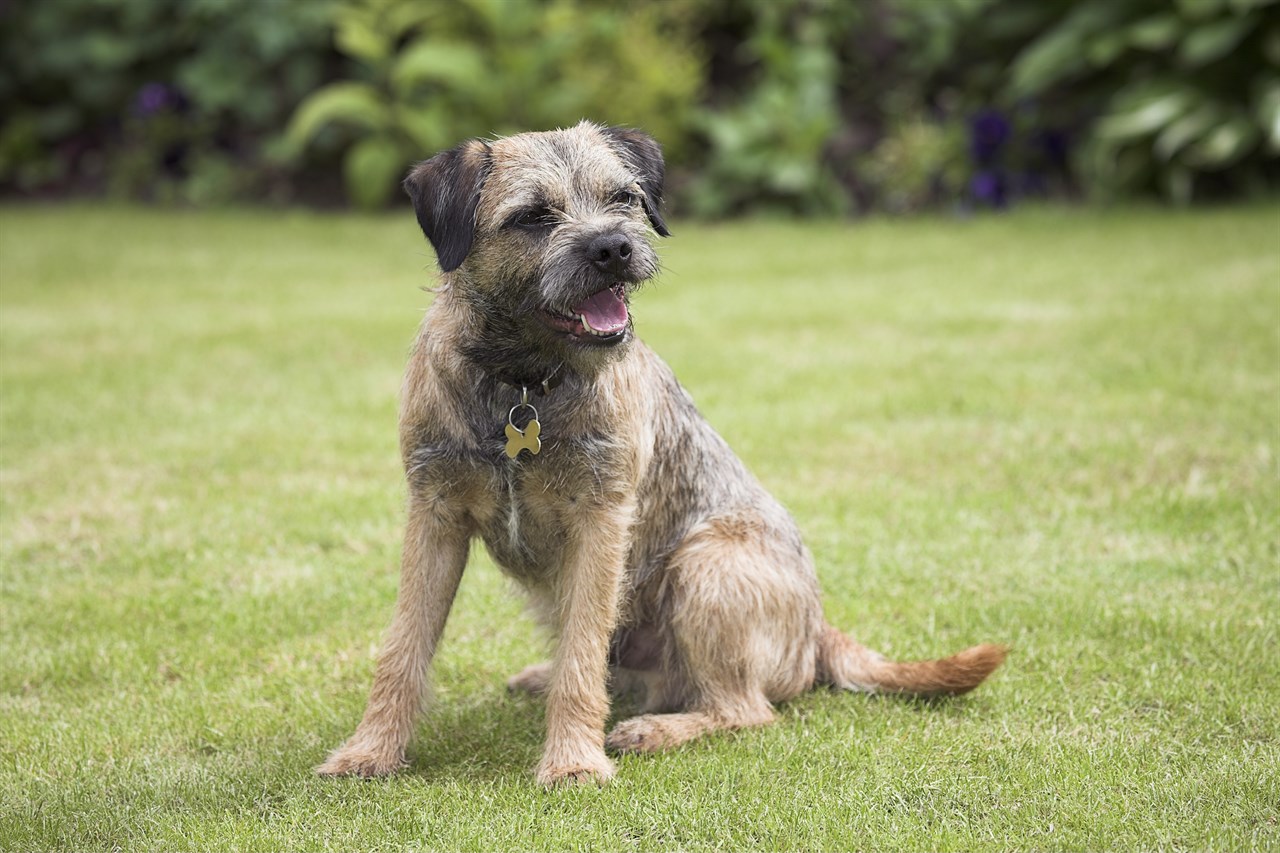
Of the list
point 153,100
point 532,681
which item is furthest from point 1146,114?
point 153,100

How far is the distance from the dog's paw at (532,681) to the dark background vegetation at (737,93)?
838 centimetres

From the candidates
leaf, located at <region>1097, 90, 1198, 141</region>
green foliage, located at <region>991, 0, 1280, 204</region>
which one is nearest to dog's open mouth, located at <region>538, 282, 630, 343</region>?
green foliage, located at <region>991, 0, 1280, 204</region>

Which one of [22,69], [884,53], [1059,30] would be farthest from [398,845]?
[22,69]

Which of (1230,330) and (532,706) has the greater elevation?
(1230,330)

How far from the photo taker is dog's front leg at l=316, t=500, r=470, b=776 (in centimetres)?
393

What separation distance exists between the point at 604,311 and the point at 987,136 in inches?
361

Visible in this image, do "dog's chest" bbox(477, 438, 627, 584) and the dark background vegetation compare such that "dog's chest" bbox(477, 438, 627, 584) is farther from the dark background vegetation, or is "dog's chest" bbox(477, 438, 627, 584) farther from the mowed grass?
the dark background vegetation

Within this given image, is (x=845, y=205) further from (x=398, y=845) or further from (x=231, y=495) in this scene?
(x=398, y=845)

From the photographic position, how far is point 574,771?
3.79 m

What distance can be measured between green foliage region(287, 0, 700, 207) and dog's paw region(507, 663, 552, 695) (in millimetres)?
8579

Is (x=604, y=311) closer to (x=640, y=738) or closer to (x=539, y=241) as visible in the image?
(x=539, y=241)

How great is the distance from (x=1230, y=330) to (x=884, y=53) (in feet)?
21.4

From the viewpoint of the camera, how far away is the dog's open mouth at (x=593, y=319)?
3732 mm

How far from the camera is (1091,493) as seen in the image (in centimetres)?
614
